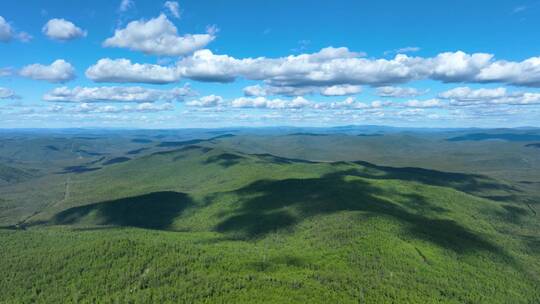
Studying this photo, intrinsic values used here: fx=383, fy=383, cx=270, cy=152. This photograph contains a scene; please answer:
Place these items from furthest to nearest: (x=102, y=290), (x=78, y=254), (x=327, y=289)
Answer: (x=78, y=254)
(x=102, y=290)
(x=327, y=289)

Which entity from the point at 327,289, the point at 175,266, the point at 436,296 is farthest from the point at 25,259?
the point at 436,296

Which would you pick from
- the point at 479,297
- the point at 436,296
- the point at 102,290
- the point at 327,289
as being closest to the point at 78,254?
the point at 102,290

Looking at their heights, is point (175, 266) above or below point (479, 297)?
above

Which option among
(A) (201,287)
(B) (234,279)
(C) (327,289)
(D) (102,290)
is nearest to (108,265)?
(D) (102,290)

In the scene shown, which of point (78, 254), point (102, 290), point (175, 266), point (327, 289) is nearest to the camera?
point (327, 289)

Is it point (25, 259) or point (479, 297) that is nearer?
point (479, 297)

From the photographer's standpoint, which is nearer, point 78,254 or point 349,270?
point 349,270

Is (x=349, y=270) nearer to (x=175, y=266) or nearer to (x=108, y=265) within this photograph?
(x=175, y=266)

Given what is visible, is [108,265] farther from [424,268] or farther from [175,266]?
[424,268]

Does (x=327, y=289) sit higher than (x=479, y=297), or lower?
higher
